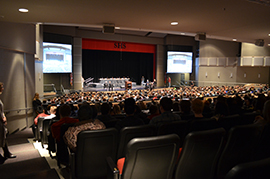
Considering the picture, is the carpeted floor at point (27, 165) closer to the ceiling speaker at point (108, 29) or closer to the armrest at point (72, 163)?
the armrest at point (72, 163)

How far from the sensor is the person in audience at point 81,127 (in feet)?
7.93

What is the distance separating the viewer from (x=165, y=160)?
1.80m

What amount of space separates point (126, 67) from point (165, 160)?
70.3 ft

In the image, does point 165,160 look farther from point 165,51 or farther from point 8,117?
point 165,51

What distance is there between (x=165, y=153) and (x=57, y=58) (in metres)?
14.8

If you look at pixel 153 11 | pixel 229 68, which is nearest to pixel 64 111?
pixel 153 11

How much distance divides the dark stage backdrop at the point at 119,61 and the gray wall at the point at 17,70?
10604 mm

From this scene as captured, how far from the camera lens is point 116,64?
2258 centimetres

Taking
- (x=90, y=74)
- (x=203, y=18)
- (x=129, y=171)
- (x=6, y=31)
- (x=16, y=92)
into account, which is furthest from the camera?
(x=90, y=74)

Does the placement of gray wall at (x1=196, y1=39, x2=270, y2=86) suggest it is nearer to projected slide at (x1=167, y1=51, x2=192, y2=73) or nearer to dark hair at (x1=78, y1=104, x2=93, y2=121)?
projected slide at (x1=167, y1=51, x2=192, y2=73)

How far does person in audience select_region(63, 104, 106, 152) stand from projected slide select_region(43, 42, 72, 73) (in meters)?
13.0

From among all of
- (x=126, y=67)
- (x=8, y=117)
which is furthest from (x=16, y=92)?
(x=126, y=67)

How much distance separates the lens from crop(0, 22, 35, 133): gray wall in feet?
20.0

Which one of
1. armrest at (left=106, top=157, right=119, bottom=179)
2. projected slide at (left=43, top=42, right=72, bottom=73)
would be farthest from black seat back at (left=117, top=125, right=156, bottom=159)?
projected slide at (left=43, top=42, right=72, bottom=73)
